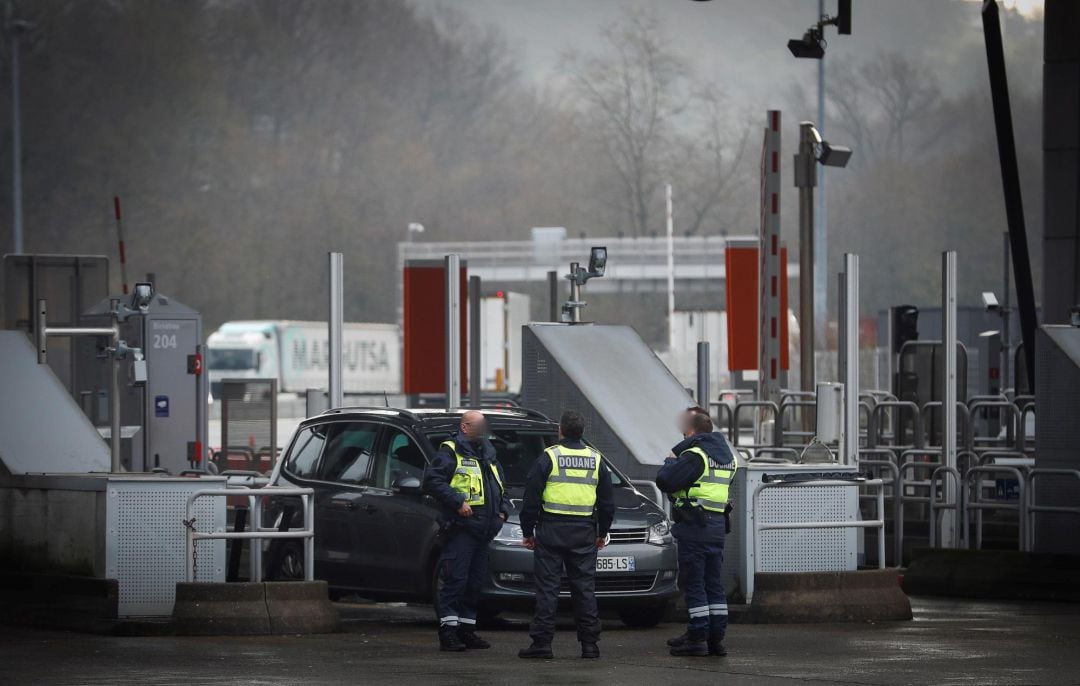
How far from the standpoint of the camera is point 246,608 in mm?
12484

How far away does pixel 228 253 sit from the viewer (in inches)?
3398

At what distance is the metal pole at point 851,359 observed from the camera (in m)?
15.0

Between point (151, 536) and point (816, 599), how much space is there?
489 cm

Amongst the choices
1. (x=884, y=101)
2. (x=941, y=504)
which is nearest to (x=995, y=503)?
(x=941, y=504)

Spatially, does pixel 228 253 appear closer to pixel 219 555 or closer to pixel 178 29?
pixel 178 29

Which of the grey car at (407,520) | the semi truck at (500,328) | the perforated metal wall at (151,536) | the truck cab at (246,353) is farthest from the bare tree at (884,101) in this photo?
the perforated metal wall at (151,536)

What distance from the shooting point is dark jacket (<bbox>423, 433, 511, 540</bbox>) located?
11.6 metres

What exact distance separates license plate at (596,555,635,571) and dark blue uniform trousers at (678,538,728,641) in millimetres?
1341

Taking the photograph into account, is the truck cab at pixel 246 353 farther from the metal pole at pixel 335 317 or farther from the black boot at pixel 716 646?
the black boot at pixel 716 646

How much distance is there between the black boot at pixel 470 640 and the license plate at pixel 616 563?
1.22 meters

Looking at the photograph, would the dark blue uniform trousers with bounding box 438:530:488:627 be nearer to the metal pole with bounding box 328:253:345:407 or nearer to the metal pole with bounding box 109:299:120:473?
the metal pole with bounding box 109:299:120:473

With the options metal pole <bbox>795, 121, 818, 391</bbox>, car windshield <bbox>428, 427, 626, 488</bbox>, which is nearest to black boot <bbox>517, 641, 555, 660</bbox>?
car windshield <bbox>428, 427, 626, 488</bbox>

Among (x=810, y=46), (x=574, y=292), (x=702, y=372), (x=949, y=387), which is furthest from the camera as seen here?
(x=810, y=46)

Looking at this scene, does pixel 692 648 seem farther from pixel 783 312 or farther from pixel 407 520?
pixel 783 312
